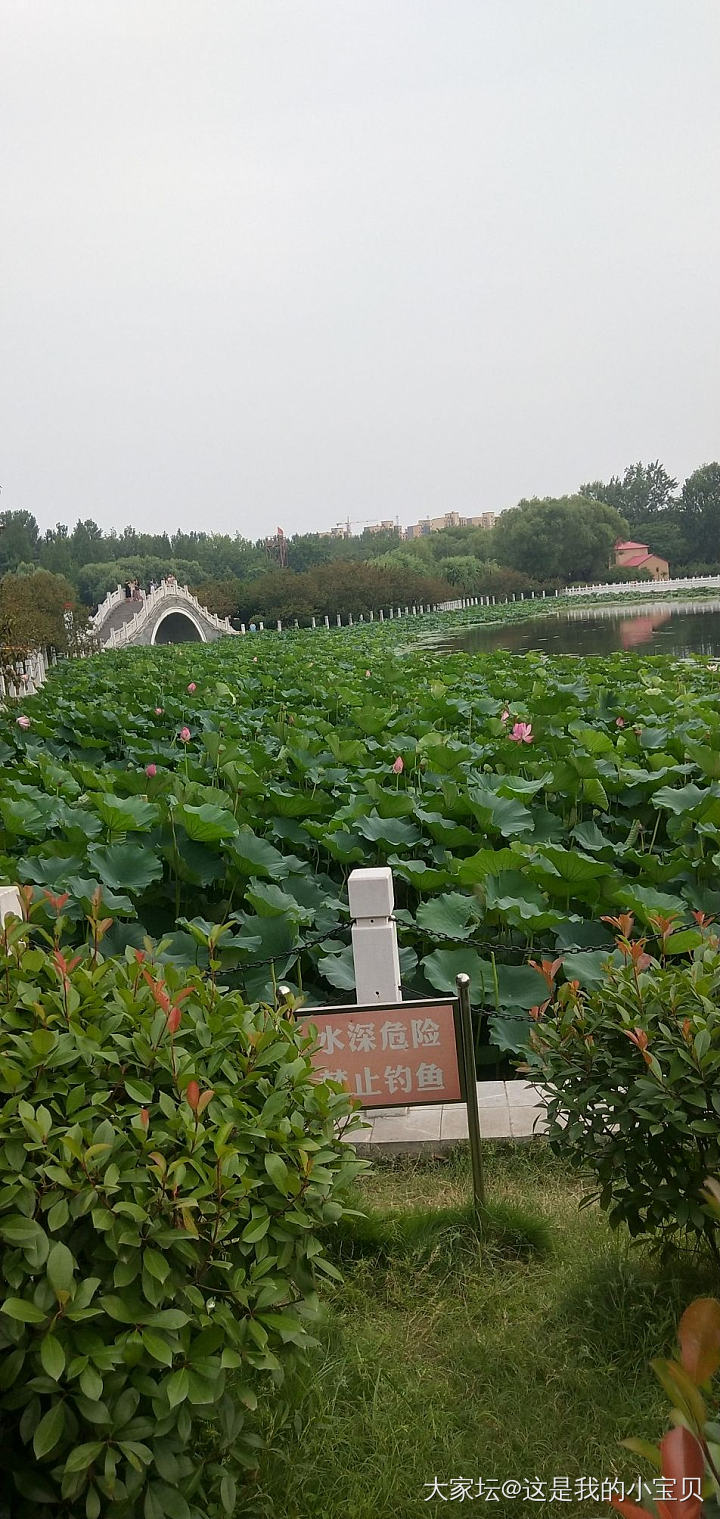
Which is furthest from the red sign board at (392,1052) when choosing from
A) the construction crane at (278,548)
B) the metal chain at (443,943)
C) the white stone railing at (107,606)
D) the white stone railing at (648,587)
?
the construction crane at (278,548)

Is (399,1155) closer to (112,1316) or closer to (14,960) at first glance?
(14,960)

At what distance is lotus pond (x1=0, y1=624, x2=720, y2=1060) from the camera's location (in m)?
4.49

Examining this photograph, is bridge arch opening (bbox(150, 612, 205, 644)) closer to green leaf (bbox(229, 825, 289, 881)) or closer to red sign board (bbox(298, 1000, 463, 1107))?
green leaf (bbox(229, 825, 289, 881))

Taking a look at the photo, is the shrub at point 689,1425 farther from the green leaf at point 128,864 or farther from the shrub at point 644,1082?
the green leaf at point 128,864

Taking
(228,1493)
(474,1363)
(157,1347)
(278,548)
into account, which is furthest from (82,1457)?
(278,548)

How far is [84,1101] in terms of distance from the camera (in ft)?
6.44

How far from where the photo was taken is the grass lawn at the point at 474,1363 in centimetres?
209

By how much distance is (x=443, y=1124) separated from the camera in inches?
141

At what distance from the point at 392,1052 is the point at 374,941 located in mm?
880

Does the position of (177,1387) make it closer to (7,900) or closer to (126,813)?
(7,900)

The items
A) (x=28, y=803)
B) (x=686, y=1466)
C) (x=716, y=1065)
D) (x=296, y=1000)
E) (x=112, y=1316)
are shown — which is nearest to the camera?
(x=686, y=1466)

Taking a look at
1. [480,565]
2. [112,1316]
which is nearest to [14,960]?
[112,1316]

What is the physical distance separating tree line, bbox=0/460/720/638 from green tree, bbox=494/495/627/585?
8cm

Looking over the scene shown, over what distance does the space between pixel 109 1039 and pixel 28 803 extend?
3.79 metres
